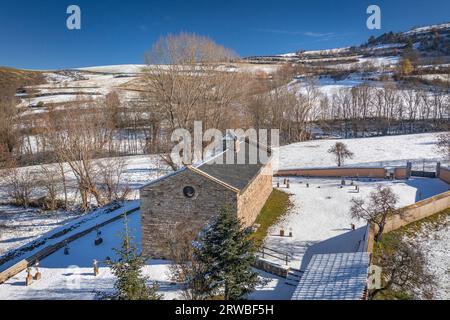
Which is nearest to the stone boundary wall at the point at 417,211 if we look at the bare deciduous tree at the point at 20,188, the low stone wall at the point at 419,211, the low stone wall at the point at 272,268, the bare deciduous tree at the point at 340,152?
the low stone wall at the point at 419,211

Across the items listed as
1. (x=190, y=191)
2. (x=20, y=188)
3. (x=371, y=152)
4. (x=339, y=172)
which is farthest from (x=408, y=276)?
(x=20, y=188)

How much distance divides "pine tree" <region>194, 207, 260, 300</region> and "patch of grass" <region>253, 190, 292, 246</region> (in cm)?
702

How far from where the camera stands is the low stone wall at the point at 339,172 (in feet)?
109

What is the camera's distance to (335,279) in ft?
39.8

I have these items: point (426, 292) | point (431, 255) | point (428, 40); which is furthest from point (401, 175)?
point (428, 40)

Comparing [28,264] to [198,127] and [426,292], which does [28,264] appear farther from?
[198,127]

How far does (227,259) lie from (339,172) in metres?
25.0

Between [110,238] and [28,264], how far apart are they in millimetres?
4719

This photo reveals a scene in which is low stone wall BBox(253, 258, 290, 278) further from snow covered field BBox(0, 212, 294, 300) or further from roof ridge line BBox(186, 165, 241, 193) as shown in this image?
roof ridge line BBox(186, 165, 241, 193)

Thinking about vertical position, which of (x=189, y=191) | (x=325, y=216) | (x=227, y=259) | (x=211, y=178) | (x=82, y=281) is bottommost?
(x=82, y=281)

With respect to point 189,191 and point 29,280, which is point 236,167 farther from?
point 29,280

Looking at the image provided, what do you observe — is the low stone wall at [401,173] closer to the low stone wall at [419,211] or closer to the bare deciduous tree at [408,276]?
the low stone wall at [419,211]

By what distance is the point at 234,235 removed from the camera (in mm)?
12953

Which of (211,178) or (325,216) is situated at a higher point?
(211,178)
